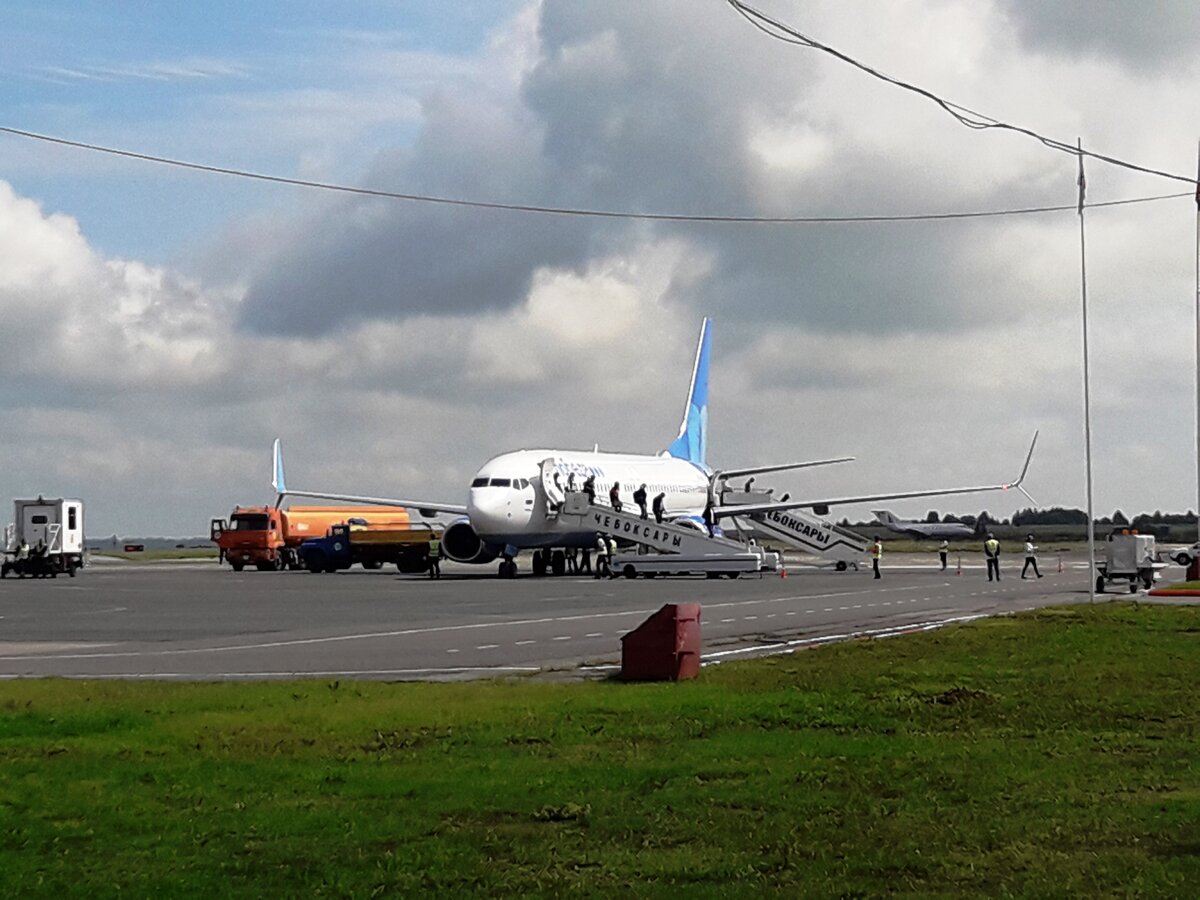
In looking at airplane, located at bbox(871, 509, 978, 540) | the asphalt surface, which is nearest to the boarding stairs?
the asphalt surface

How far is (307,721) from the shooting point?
46.6 ft

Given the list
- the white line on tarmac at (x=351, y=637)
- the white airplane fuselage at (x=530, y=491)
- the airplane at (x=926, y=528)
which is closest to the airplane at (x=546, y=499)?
the white airplane fuselage at (x=530, y=491)

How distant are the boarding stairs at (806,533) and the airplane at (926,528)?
334ft

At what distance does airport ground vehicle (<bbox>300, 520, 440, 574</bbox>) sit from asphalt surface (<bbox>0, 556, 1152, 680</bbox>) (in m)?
12.1

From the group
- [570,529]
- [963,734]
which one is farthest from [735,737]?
[570,529]

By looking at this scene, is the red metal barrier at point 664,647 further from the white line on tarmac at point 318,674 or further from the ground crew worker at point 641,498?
the ground crew worker at point 641,498

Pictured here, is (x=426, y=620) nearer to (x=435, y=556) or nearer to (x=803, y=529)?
(x=435, y=556)

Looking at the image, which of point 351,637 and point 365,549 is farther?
point 365,549

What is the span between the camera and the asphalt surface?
72.3ft

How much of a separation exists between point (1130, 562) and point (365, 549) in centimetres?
3679

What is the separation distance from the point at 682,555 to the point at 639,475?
30.4 ft

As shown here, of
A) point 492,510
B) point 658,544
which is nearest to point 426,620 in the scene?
point 492,510

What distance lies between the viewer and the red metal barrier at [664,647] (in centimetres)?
1817

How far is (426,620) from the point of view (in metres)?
32.3
